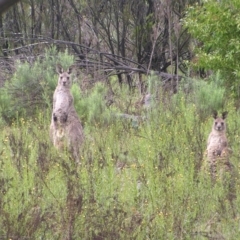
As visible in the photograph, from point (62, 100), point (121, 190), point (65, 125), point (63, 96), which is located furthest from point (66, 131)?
point (121, 190)

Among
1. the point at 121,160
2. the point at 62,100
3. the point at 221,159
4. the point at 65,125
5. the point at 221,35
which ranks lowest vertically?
the point at 121,160

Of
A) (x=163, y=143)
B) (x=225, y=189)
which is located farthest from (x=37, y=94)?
(x=225, y=189)

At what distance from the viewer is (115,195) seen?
5727mm

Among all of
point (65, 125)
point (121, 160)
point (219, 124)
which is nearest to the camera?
point (121, 160)

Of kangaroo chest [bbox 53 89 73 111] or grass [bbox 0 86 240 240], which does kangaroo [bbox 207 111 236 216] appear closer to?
grass [bbox 0 86 240 240]

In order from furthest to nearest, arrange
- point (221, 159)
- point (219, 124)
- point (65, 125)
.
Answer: point (65, 125), point (219, 124), point (221, 159)

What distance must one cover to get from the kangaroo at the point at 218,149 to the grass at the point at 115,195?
137 mm

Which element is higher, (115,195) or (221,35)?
(221,35)

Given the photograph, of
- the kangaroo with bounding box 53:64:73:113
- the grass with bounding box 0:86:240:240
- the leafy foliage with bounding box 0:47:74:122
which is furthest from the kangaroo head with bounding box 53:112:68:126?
the leafy foliage with bounding box 0:47:74:122

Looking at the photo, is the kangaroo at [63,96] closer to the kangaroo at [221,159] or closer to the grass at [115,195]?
the grass at [115,195]

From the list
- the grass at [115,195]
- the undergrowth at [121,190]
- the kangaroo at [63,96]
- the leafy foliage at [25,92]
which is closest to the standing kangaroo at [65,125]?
the kangaroo at [63,96]

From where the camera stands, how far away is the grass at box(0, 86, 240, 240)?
502 centimetres

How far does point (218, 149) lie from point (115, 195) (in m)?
2.06

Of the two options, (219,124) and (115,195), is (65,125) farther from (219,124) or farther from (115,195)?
(115,195)
